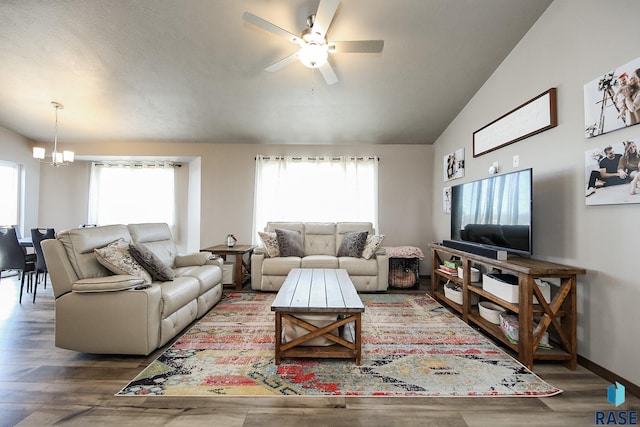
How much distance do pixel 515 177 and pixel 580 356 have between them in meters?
1.44

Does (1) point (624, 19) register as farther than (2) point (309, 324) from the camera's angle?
No

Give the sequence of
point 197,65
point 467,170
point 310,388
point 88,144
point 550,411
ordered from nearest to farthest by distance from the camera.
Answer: point 550,411 < point 310,388 < point 197,65 < point 467,170 < point 88,144

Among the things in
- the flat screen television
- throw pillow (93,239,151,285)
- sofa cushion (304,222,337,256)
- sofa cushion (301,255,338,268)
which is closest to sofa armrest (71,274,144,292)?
throw pillow (93,239,151,285)

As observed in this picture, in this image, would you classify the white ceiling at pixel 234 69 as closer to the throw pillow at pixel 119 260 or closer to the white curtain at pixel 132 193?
the white curtain at pixel 132 193

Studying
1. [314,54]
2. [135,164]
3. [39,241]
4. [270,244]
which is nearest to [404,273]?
[270,244]

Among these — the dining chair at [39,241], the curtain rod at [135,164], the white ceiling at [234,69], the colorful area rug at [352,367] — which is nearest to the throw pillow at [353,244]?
the colorful area rug at [352,367]

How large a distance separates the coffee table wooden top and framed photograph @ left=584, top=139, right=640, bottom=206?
1.84m

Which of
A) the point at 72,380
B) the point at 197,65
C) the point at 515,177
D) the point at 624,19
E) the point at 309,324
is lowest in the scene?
the point at 72,380

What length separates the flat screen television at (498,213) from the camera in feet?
7.22

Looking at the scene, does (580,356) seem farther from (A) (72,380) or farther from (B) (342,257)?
(A) (72,380)

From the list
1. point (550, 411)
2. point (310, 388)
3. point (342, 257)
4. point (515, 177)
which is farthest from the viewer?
point (342, 257)

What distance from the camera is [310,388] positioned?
5.52 ft

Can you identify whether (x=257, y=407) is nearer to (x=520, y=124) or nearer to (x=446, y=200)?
(x=520, y=124)

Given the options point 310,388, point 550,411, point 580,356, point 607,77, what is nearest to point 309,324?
point 310,388
